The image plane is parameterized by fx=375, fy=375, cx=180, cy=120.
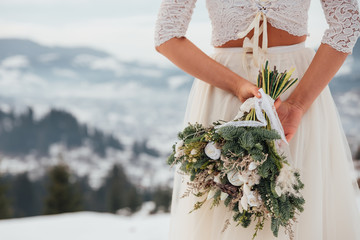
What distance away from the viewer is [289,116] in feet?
3.46

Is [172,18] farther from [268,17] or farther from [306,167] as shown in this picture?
[306,167]

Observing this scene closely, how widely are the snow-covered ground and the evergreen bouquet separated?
6.26ft

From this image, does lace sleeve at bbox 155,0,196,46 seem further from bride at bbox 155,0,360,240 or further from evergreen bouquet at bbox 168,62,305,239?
evergreen bouquet at bbox 168,62,305,239

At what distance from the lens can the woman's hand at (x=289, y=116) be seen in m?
1.04

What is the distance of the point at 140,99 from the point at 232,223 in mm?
11315

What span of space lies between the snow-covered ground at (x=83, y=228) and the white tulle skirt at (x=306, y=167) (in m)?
1.71

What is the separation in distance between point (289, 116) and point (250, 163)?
0.87ft

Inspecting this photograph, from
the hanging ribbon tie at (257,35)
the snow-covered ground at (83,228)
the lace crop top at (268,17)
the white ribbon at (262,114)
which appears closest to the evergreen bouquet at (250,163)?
the white ribbon at (262,114)

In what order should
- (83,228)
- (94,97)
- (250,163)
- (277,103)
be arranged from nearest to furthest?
1. (250,163)
2. (277,103)
3. (83,228)
4. (94,97)

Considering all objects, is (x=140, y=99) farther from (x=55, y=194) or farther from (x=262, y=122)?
(x=262, y=122)

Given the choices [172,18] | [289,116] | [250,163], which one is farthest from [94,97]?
[250,163]

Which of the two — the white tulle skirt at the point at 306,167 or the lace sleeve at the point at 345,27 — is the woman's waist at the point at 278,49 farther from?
the lace sleeve at the point at 345,27

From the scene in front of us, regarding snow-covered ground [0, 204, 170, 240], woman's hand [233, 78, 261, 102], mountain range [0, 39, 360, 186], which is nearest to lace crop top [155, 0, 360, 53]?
woman's hand [233, 78, 261, 102]

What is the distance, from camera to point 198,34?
2.98m
